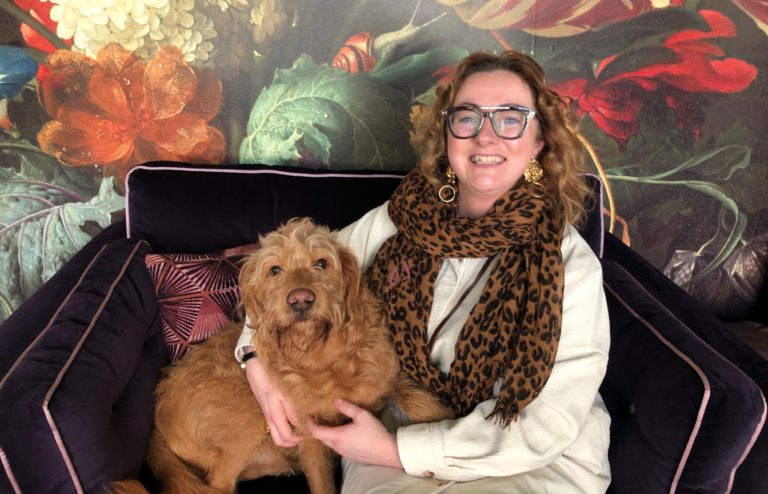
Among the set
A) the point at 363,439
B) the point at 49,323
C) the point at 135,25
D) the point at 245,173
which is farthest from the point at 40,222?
the point at 363,439

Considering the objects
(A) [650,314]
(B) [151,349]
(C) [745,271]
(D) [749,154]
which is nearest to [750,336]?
(C) [745,271]

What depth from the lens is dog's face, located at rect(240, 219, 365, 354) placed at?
162cm

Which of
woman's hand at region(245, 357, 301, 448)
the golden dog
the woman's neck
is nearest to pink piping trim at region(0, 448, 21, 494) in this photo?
the golden dog

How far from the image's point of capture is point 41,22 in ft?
7.89

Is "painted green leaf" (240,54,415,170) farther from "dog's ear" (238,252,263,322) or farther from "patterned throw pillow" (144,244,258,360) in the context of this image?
"dog's ear" (238,252,263,322)

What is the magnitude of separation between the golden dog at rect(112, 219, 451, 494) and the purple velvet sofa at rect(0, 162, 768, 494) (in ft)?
0.42

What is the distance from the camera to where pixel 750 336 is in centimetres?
291

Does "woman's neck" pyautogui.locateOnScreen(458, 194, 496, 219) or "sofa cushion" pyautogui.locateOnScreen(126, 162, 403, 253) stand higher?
"woman's neck" pyautogui.locateOnScreen(458, 194, 496, 219)

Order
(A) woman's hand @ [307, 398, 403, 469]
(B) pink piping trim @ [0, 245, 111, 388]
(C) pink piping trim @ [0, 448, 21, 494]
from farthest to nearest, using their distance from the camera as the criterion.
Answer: (A) woman's hand @ [307, 398, 403, 469], (B) pink piping trim @ [0, 245, 111, 388], (C) pink piping trim @ [0, 448, 21, 494]

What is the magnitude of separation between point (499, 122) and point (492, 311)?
0.58m

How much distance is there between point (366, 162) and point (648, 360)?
1658 mm

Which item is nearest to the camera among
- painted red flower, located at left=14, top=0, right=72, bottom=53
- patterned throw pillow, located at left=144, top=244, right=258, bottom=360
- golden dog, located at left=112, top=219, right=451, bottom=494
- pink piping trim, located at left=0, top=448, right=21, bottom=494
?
pink piping trim, located at left=0, top=448, right=21, bottom=494

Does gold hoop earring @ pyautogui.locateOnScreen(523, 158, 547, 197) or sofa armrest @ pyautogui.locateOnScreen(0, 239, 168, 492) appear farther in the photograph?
gold hoop earring @ pyautogui.locateOnScreen(523, 158, 547, 197)

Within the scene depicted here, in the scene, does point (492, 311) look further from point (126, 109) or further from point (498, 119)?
point (126, 109)
